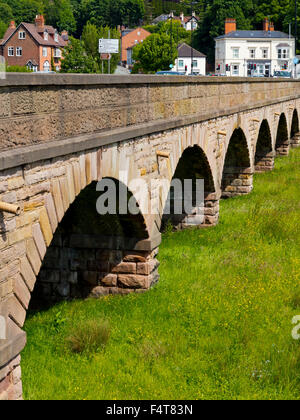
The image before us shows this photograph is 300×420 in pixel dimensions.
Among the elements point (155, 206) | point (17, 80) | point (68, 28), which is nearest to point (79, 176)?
point (17, 80)

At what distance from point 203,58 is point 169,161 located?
250 ft

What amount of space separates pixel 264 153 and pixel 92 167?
16846mm

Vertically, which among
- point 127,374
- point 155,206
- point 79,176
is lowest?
point 127,374

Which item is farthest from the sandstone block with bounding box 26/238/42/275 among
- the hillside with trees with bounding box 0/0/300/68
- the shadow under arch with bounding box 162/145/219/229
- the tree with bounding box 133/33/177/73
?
the tree with bounding box 133/33/177/73

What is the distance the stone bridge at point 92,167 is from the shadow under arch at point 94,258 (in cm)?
2

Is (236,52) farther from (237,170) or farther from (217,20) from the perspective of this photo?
(237,170)

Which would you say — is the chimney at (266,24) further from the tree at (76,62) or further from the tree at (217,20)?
the tree at (76,62)

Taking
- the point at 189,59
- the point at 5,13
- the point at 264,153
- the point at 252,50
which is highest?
the point at 5,13

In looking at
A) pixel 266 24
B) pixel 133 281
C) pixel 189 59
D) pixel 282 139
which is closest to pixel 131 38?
pixel 189 59

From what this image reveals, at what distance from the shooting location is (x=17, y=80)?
6824 millimetres

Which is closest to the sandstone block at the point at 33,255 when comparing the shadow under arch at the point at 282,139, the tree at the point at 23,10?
the shadow under arch at the point at 282,139

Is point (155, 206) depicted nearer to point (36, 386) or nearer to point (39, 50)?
Answer: point (36, 386)

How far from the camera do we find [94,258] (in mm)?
11688

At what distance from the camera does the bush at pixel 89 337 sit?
30.3ft
